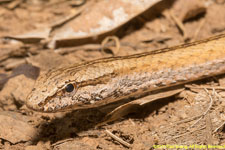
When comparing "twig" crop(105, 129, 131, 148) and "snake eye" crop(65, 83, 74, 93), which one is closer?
"twig" crop(105, 129, 131, 148)

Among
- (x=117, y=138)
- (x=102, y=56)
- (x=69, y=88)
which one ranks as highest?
(x=102, y=56)

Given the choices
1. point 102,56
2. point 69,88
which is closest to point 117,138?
point 69,88

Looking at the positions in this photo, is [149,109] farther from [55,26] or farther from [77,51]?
[55,26]

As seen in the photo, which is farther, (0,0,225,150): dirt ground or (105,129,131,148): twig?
(0,0,225,150): dirt ground

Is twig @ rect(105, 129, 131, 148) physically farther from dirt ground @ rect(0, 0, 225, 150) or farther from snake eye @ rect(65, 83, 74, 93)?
snake eye @ rect(65, 83, 74, 93)

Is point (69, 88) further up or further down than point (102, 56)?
further down

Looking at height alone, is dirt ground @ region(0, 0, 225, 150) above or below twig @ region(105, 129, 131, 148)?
above

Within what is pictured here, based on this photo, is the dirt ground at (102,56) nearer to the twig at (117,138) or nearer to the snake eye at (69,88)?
the twig at (117,138)

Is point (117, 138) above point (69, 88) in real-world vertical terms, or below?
below

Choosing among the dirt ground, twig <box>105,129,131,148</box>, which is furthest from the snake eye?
twig <box>105,129,131,148</box>

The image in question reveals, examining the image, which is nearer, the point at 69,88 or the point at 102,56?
the point at 69,88

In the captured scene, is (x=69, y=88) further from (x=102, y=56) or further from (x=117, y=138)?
(x=102, y=56)
